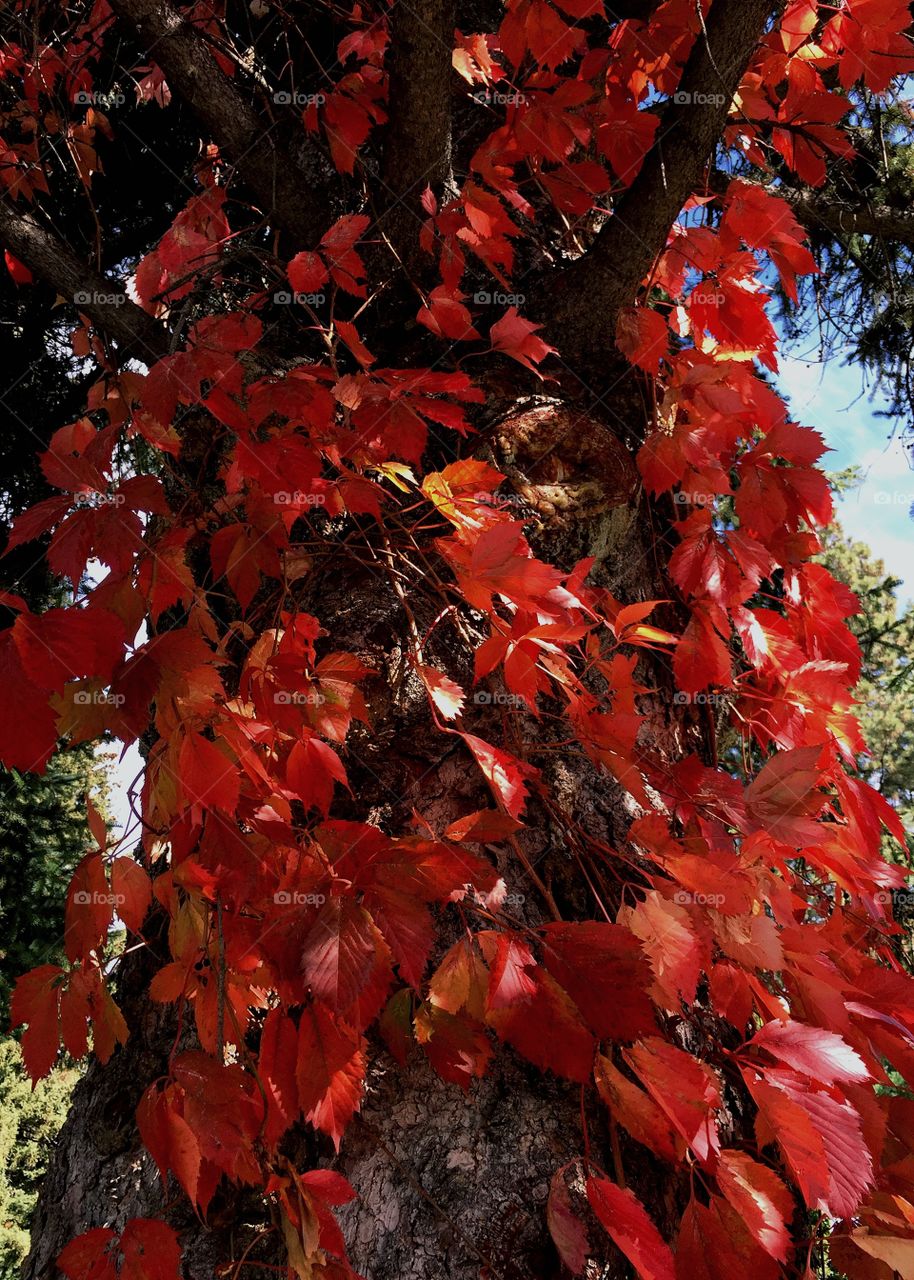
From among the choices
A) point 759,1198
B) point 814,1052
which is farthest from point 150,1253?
point 814,1052

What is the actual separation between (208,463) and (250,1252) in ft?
3.82

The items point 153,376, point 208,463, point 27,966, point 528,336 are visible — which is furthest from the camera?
point 27,966

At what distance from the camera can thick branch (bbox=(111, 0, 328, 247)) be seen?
142 centimetres

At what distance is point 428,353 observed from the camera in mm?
1511

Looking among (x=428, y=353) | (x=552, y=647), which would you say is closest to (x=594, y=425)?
(x=428, y=353)

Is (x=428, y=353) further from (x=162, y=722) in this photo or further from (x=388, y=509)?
(x=162, y=722)

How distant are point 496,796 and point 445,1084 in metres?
0.33

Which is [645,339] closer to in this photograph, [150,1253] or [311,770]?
[311,770]

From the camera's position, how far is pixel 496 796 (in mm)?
1037

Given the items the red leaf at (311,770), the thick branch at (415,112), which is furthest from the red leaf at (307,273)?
the red leaf at (311,770)

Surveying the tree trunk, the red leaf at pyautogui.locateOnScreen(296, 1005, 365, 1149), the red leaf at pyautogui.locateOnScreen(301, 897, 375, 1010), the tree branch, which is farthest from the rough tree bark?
the tree branch

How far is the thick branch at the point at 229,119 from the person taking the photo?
1416 mm

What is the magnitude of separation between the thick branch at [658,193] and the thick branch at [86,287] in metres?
0.72

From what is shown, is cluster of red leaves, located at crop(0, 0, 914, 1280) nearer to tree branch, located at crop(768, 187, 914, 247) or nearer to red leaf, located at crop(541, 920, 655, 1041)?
red leaf, located at crop(541, 920, 655, 1041)
